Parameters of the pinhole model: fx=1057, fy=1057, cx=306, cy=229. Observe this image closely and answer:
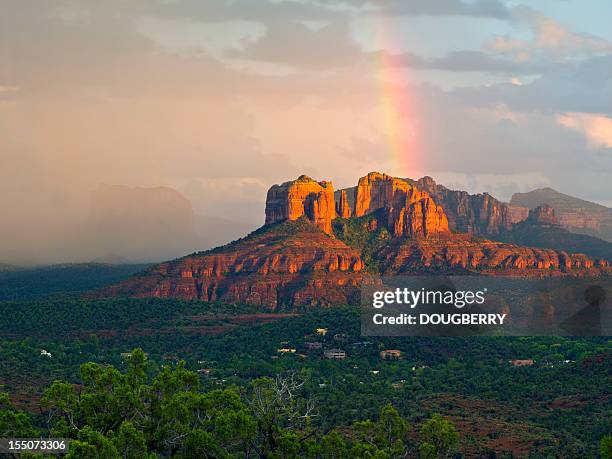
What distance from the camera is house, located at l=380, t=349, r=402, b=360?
145750 millimetres

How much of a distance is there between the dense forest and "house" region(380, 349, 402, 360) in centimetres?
96

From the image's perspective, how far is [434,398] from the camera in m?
103

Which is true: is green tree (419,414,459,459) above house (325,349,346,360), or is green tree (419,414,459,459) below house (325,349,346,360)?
above

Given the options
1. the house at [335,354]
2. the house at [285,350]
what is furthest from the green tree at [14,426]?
the house at [285,350]

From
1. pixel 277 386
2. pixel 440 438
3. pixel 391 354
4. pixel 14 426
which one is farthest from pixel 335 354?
pixel 14 426

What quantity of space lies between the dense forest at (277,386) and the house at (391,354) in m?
0.96

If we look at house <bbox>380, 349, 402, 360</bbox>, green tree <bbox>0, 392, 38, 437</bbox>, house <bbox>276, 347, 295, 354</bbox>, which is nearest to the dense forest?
green tree <bbox>0, 392, 38, 437</bbox>

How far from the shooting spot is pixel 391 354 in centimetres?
14712

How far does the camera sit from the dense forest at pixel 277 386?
52.0m

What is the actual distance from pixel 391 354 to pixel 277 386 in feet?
292

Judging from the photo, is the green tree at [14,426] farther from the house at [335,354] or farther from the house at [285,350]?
the house at [285,350]

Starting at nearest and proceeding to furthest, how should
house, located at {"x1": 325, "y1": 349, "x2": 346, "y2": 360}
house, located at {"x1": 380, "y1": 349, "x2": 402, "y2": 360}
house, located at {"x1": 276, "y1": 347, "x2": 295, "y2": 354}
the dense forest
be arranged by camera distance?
the dense forest
house, located at {"x1": 380, "y1": 349, "x2": 402, "y2": 360}
house, located at {"x1": 325, "y1": 349, "x2": 346, "y2": 360}
house, located at {"x1": 276, "y1": 347, "x2": 295, "y2": 354}

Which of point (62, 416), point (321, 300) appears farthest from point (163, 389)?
point (321, 300)

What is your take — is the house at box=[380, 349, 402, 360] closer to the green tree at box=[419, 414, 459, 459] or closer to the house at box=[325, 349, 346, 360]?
the house at box=[325, 349, 346, 360]
